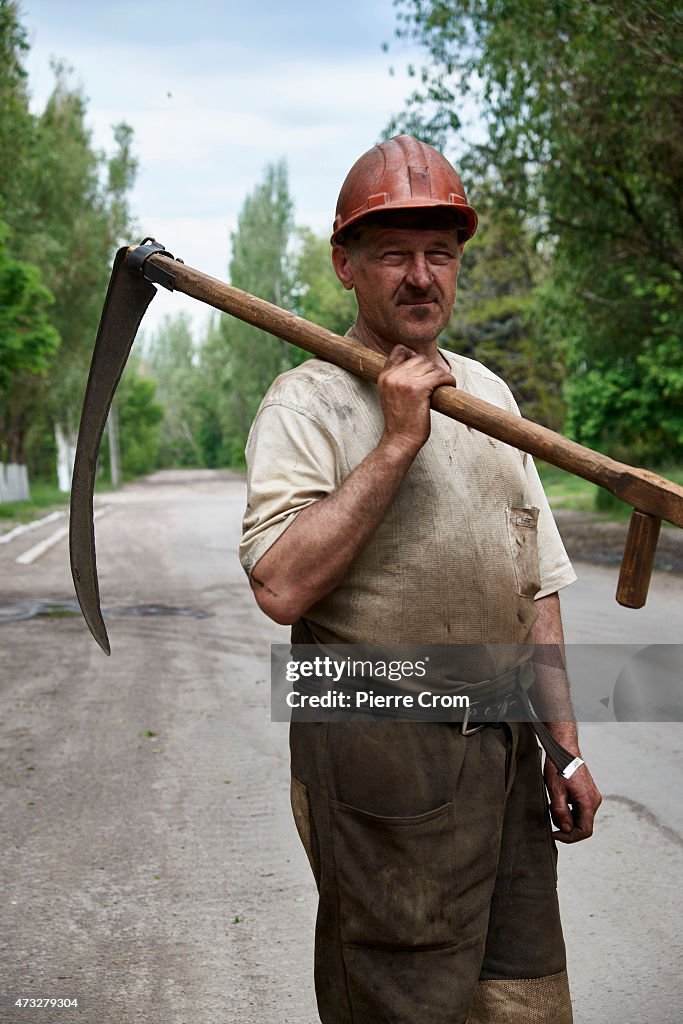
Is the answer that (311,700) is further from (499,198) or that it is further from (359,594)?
(499,198)

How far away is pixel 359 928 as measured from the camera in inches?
83.8

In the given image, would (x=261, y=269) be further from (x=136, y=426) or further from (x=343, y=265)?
(x=343, y=265)

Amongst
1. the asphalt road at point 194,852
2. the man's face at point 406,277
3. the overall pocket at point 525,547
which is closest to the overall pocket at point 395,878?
the overall pocket at point 525,547

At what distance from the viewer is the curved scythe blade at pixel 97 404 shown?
2537 millimetres

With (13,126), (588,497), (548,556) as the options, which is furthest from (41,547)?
(548,556)

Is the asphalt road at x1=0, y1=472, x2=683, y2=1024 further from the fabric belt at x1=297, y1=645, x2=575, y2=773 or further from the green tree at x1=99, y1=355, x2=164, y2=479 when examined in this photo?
the green tree at x1=99, y1=355, x2=164, y2=479

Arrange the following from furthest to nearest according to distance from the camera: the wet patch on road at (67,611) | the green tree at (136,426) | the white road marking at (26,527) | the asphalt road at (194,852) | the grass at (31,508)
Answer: the green tree at (136,426), the grass at (31,508), the white road marking at (26,527), the wet patch on road at (67,611), the asphalt road at (194,852)

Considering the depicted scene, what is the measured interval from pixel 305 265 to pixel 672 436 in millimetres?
43481

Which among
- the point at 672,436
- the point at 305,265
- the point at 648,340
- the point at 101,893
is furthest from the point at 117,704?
the point at 305,265

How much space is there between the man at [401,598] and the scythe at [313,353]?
0.21 ft

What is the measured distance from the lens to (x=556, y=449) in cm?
213

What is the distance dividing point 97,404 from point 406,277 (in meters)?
0.83

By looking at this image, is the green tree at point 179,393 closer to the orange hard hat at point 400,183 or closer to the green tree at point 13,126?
the green tree at point 13,126

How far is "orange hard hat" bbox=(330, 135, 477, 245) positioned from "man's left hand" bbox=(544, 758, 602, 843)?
1128 millimetres
